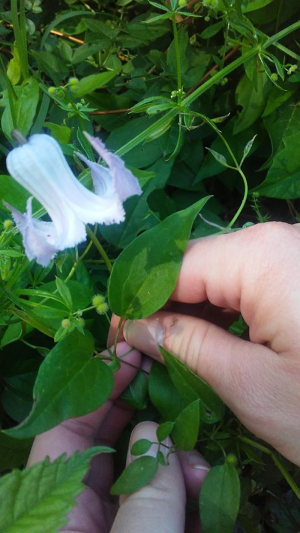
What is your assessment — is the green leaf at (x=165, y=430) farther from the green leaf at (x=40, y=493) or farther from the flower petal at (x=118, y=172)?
the flower petal at (x=118, y=172)

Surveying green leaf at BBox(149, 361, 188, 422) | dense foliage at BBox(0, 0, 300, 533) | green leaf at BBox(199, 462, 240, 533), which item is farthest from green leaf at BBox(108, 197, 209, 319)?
green leaf at BBox(199, 462, 240, 533)

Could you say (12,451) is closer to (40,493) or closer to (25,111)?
(40,493)

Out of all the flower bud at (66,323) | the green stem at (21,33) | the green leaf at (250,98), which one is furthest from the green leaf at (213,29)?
the flower bud at (66,323)

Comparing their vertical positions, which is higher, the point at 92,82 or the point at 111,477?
the point at 92,82

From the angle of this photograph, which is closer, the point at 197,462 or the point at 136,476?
the point at 136,476

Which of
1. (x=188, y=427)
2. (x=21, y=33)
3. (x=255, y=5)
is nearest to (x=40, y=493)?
(x=188, y=427)

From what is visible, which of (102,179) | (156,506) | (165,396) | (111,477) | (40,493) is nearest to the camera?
(40,493)
